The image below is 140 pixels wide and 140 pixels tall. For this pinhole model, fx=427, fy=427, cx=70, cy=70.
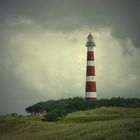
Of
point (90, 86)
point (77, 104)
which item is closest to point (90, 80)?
point (90, 86)

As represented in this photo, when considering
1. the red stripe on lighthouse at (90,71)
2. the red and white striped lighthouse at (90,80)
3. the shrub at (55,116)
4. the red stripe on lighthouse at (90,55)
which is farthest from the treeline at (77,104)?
the shrub at (55,116)

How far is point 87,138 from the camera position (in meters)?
29.2

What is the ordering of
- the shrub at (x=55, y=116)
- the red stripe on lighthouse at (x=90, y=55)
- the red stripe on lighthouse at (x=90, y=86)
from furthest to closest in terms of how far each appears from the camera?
the red stripe on lighthouse at (x=90, y=55), the red stripe on lighthouse at (x=90, y=86), the shrub at (x=55, y=116)

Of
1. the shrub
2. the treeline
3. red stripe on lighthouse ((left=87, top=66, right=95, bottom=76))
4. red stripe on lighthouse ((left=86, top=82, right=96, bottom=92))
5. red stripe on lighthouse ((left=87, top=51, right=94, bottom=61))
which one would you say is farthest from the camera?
the treeline

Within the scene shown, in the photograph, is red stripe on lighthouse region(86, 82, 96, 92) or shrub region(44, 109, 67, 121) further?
red stripe on lighthouse region(86, 82, 96, 92)

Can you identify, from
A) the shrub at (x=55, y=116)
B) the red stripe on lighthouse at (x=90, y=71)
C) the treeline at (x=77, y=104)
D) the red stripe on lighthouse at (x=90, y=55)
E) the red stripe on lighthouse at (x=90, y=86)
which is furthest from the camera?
the treeline at (x=77, y=104)

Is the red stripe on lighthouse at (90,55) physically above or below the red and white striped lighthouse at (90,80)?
above

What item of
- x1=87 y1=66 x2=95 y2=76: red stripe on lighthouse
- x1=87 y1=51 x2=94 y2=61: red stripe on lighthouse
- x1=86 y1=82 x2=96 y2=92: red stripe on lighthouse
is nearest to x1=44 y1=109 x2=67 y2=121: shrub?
x1=86 y1=82 x2=96 y2=92: red stripe on lighthouse

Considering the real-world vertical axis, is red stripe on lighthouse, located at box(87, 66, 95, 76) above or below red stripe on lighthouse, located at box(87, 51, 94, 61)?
below

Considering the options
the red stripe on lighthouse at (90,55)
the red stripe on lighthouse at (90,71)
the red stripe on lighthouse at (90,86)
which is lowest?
the red stripe on lighthouse at (90,86)

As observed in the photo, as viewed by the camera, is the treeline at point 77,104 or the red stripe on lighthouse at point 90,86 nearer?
the red stripe on lighthouse at point 90,86

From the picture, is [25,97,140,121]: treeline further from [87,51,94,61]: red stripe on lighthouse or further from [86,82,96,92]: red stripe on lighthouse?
[87,51,94,61]: red stripe on lighthouse

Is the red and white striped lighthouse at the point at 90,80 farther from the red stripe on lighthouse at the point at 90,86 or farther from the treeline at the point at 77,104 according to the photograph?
the treeline at the point at 77,104

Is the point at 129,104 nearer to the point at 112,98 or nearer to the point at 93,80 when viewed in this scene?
the point at 112,98
